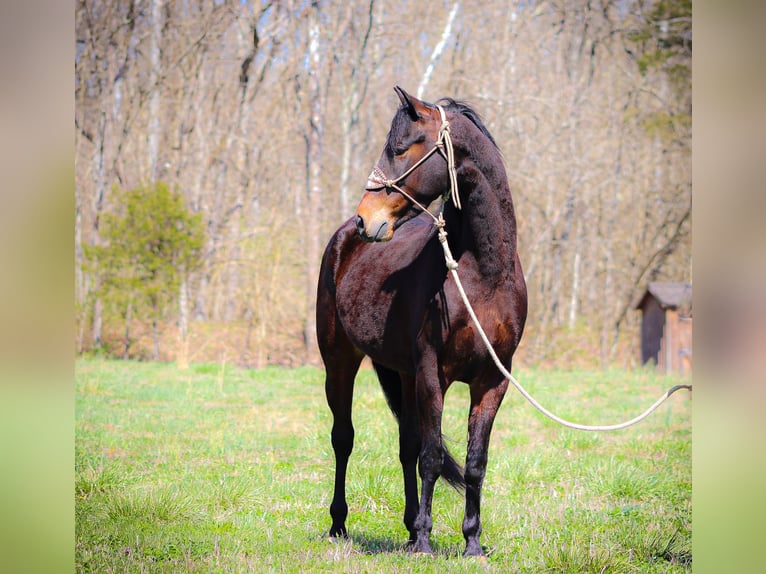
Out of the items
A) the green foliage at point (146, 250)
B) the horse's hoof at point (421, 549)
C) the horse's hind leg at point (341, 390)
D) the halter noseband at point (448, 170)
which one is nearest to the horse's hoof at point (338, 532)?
the horse's hind leg at point (341, 390)

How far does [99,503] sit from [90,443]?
2641mm

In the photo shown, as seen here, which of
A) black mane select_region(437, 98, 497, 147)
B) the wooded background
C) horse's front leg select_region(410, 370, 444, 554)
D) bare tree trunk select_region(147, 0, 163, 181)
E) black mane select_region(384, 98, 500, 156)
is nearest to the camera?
black mane select_region(384, 98, 500, 156)

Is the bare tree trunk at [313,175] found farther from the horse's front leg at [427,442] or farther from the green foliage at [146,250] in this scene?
the horse's front leg at [427,442]

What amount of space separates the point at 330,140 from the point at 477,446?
13.5 metres

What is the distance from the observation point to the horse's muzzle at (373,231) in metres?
3.51

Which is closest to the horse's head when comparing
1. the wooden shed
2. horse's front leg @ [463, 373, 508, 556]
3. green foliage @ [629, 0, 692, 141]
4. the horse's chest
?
the horse's chest

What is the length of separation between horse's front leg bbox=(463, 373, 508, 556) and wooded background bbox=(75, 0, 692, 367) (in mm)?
10058

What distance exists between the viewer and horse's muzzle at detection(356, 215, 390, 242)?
351cm

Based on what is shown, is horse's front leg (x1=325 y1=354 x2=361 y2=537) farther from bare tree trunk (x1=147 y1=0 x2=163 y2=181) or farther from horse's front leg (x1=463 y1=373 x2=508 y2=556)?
bare tree trunk (x1=147 y1=0 x2=163 y2=181)

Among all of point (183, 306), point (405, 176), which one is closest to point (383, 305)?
point (405, 176)

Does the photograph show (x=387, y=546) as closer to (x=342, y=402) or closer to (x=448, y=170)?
(x=342, y=402)

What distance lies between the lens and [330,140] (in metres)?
16.6

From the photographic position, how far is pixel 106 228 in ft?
49.5

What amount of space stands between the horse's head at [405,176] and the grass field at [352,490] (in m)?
1.64
